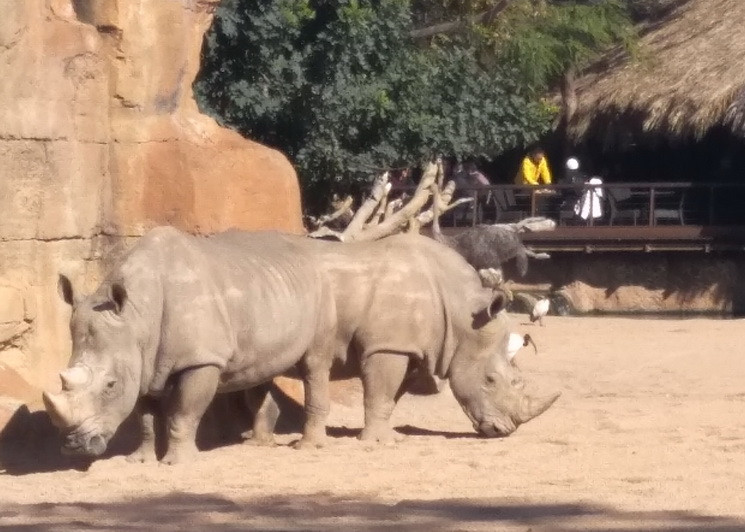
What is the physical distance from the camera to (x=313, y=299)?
10.1 meters

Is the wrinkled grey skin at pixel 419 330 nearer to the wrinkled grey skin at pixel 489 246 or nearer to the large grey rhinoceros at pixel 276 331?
the large grey rhinoceros at pixel 276 331

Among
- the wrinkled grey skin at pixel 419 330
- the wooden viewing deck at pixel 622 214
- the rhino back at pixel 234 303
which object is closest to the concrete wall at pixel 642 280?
the wooden viewing deck at pixel 622 214

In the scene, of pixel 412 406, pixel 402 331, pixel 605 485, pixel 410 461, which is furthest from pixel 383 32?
pixel 605 485

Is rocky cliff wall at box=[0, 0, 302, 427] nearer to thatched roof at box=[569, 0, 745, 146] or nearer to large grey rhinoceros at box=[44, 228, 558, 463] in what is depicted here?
large grey rhinoceros at box=[44, 228, 558, 463]

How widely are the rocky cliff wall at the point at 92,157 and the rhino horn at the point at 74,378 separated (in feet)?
3.45

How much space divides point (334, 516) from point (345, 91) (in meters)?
7.69

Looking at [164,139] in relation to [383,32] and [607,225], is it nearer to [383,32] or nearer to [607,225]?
[383,32]

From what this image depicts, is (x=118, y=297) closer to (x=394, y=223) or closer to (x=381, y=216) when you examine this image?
(x=394, y=223)

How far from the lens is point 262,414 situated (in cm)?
1046

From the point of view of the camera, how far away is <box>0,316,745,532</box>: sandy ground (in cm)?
748

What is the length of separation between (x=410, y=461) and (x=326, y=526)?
2.20 metres

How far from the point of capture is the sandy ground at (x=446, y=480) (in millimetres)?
7477

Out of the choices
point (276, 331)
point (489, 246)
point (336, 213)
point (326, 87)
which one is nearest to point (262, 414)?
point (276, 331)

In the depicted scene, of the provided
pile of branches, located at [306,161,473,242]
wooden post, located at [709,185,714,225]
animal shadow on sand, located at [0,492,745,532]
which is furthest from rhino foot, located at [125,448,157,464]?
wooden post, located at [709,185,714,225]
